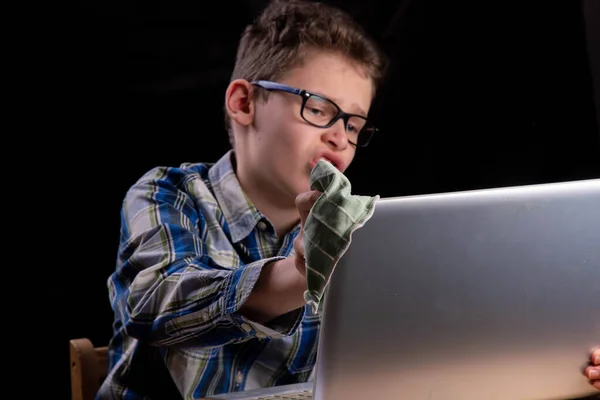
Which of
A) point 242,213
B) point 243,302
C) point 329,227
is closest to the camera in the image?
point 329,227

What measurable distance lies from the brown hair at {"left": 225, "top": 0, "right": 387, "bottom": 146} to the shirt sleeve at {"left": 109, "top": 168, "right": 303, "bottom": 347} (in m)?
0.29

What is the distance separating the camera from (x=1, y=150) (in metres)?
1.36

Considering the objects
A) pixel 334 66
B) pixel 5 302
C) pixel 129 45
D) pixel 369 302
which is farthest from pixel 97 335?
pixel 369 302

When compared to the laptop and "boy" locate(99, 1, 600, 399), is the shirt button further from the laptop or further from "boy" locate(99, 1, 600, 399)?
Answer: the laptop

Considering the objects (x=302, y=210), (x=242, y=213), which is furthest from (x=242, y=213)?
(x=302, y=210)

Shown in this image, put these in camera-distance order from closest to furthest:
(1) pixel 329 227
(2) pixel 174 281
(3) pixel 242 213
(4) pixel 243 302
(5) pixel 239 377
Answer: (1) pixel 329 227 → (4) pixel 243 302 → (2) pixel 174 281 → (5) pixel 239 377 → (3) pixel 242 213

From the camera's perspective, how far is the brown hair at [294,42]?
1.29m

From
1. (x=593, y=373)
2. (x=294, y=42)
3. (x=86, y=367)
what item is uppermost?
(x=294, y=42)

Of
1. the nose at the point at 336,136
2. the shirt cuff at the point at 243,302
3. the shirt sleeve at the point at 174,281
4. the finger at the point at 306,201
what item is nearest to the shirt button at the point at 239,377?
the shirt sleeve at the point at 174,281

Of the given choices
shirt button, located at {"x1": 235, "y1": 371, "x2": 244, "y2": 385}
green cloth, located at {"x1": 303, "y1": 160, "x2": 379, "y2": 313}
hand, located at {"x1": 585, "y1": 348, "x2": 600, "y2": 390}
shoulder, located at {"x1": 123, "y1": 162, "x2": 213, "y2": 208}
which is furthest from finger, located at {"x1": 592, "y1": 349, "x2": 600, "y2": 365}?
shoulder, located at {"x1": 123, "y1": 162, "x2": 213, "y2": 208}

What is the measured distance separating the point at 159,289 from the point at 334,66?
0.54m

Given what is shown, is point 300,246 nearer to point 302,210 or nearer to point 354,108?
point 302,210

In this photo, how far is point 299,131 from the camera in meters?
1.20

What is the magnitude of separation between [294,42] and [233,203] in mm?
321
